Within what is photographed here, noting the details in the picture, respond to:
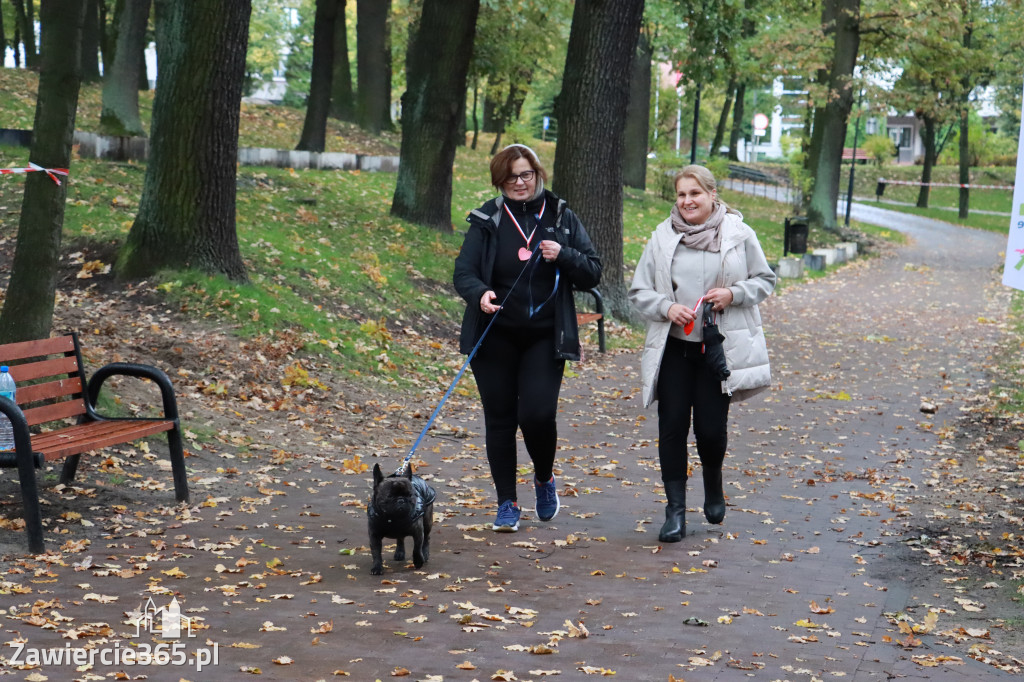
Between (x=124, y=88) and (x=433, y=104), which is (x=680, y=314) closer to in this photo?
(x=433, y=104)

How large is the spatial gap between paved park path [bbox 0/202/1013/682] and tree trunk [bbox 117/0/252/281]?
10.7ft

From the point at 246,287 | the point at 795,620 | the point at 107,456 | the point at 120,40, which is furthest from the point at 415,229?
the point at 795,620

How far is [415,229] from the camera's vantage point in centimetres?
1725

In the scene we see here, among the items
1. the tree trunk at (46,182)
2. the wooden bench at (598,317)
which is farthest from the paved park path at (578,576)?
the wooden bench at (598,317)

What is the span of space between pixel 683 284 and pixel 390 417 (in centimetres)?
461

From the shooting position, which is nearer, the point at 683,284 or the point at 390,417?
the point at 683,284

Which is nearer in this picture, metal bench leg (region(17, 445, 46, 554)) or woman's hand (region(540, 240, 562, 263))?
metal bench leg (region(17, 445, 46, 554))

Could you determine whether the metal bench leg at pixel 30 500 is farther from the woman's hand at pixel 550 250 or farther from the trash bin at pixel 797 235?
the trash bin at pixel 797 235

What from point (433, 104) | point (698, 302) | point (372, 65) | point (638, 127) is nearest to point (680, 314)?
point (698, 302)

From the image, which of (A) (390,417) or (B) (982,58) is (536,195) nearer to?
(A) (390,417)

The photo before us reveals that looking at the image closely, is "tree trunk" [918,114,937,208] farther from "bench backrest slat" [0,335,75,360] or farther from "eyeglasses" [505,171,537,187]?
"bench backrest slat" [0,335,75,360]

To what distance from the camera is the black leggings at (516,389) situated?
638cm

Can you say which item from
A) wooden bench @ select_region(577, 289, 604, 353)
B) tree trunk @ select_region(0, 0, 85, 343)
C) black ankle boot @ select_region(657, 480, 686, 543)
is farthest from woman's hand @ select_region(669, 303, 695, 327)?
wooden bench @ select_region(577, 289, 604, 353)

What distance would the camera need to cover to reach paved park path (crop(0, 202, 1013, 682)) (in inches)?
179
